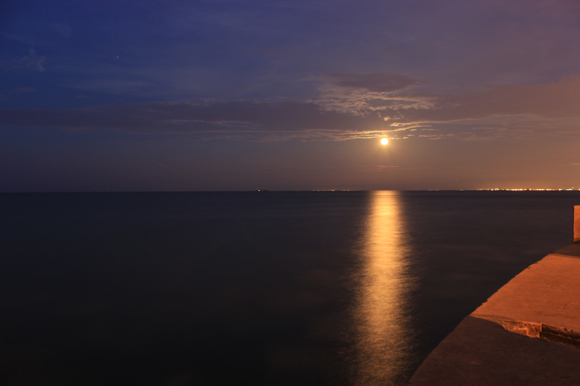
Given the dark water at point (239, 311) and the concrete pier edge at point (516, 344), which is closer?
the concrete pier edge at point (516, 344)

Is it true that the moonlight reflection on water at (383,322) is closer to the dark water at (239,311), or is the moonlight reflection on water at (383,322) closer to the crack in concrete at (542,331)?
the dark water at (239,311)

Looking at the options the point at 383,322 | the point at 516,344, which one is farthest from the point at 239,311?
the point at 516,344

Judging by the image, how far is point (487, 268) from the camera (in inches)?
495

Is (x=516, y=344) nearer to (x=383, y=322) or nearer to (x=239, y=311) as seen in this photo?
(x=383, y=322)

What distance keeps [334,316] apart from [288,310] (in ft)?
3.78

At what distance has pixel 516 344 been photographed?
156 inches

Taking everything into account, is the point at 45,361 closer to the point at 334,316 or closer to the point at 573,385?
the point at 334,316

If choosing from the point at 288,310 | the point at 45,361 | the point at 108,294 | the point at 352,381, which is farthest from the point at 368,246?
the point at 45,361

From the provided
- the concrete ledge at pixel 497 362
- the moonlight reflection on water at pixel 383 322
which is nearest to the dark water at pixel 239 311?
the moonlight reflection on water at pixel 383 322

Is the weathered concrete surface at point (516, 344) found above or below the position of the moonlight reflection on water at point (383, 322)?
above

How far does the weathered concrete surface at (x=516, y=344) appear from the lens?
11.0 feet

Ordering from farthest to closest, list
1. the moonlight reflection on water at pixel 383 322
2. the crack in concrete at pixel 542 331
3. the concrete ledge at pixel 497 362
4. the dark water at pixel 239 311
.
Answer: the dark water at pixel 239 311
the moonlight reflection on water at pixel 383 322
the crack in concrete at pixel 542 331
the concrete ledge at pixel 497 362

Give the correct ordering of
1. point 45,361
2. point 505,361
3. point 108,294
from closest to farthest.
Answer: point 505,361, point 45,361, point 108,294

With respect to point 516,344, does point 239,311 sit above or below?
below
